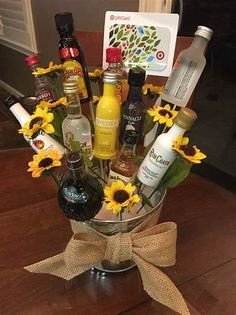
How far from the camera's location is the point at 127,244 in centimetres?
47

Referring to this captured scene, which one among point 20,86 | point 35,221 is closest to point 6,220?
point 35,221

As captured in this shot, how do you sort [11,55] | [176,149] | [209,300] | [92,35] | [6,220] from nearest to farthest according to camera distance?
[176,149]
[209,300]
[6,220]
[92,35]
[11,55]

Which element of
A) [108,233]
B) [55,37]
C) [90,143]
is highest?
[90,143]

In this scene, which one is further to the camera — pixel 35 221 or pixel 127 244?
pixel 35 221

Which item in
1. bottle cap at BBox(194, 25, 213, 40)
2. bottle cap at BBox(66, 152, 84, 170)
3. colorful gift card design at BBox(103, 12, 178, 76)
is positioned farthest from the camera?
colorful gift card design at BBox(103, 12, 178, 76)

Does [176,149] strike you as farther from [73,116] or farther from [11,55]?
[11,55]

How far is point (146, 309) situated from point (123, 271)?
82mm

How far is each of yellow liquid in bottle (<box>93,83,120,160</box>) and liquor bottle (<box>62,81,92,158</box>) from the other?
16 millimetres

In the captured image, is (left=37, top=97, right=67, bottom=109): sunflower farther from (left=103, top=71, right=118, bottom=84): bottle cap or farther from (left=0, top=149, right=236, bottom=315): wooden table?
(left=0, top=149, right=236, bottom=315): wooden table

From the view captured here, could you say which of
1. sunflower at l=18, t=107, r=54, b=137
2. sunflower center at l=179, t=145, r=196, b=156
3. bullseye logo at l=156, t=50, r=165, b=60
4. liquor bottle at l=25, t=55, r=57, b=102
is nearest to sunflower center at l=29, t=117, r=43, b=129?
sunflower at l=18, t=107, r=54, b=137

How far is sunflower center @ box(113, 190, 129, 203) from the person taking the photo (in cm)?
42

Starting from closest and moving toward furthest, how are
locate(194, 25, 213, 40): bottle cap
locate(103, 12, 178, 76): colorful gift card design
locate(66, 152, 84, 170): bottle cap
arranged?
1. locate(66, 152, 84, 170): bottle cap
2. locate(194, 25, 213, 40): bottle cap
3. locate(103, 12, 178, 76): colorful gift card design

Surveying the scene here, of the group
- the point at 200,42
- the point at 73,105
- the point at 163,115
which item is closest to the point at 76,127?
the point at 73,105

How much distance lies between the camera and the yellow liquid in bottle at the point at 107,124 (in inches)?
18.6
